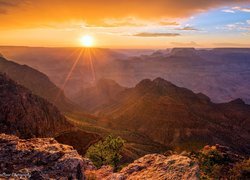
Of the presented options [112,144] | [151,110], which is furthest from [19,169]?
[151,110]

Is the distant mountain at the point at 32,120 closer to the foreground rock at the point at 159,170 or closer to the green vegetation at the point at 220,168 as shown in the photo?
the green vegetation at the point at 220,168

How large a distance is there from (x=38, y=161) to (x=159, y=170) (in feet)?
31.2

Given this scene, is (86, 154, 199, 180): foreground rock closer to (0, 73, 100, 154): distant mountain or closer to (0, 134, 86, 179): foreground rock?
(0, 134, 86, 179): foreground rock

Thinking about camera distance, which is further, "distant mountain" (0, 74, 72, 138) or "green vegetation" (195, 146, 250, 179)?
"distant mountain" (0, 74, 72, 138)

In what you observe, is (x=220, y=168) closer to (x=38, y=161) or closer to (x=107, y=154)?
(x=107, y=154)

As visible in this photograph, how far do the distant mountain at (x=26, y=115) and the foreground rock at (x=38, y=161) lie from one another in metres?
65.2

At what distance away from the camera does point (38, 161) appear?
71.9ft

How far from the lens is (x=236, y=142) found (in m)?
155

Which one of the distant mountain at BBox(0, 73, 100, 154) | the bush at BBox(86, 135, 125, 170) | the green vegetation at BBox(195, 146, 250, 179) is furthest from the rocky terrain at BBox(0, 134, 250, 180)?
the distant mountain at BBox(0, 73, 100, 154)

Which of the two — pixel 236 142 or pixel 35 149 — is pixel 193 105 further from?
pixel 35 149

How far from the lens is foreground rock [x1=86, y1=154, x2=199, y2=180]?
22.5 m

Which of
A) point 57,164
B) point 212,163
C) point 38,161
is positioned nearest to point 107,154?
point 212,163

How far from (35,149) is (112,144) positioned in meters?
39.7

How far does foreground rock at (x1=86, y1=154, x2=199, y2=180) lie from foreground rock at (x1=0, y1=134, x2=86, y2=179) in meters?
3.68
